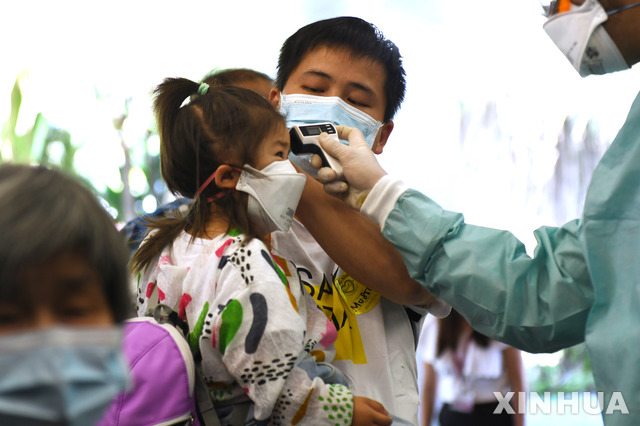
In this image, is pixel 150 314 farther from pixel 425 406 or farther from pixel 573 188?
pixel 573 188

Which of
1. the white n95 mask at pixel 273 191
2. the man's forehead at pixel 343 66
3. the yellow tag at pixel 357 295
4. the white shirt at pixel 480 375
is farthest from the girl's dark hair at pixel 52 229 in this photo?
the white shirt at pixel 480 375

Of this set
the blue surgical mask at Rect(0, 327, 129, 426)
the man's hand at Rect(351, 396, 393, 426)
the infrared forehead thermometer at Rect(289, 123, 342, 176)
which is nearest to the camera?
the blue surgical mask at Rect(0, 327, 129, 426)

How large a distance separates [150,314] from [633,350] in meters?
0.96

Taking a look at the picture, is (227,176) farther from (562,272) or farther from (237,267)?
(562,272)

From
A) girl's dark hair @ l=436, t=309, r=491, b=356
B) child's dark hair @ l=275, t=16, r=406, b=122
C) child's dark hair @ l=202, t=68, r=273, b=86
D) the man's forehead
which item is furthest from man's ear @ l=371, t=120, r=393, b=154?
girl's dark hair @ l=436, t=309, r=491, b=356

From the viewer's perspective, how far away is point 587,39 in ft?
4.92

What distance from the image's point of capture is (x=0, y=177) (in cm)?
84

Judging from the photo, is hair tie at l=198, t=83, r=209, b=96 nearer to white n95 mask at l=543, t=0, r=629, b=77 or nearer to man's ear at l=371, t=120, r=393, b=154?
man's ear at l=371, t=120, r=393, b=154

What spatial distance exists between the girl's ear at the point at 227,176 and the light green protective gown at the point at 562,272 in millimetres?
355

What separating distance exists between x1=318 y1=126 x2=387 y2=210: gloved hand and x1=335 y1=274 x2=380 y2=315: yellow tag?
208mm

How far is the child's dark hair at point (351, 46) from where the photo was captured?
192cm

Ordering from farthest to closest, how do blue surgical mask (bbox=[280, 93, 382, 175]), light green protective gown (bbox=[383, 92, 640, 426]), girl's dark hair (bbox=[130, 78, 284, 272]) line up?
blue surgical mask (bbox=[280, 93, 382, 175]) → girl's dark hair (bbox=[130, 78, 284, 272]) → light green protective gown (bbox=[383, 92, 640, 426])

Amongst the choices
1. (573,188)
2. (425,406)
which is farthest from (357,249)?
(573,188)

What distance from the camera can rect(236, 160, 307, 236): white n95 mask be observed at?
1.54 m
